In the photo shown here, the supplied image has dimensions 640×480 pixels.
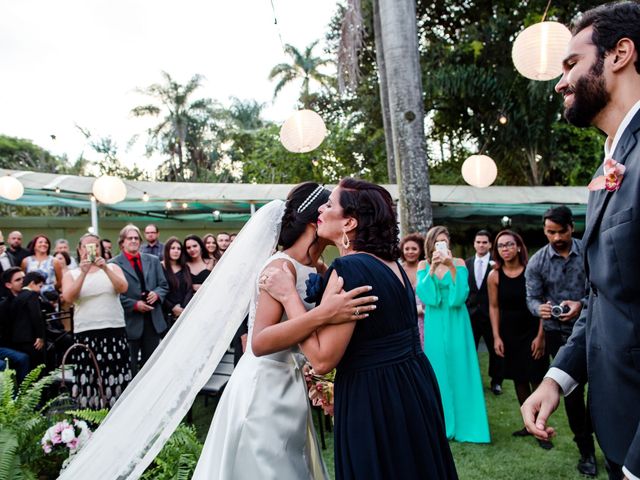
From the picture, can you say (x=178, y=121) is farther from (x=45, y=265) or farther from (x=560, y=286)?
(x=560, y=286)

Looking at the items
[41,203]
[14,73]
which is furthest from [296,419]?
[14,73]

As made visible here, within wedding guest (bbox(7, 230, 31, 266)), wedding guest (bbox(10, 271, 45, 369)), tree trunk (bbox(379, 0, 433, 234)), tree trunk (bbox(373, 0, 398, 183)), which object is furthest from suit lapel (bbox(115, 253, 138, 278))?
tree trunk (bbox(373, 0, 398, 183))

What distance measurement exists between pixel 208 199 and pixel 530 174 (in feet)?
37.5

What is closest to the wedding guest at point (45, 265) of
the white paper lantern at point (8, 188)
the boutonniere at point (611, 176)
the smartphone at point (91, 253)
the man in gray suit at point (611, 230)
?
the white paper lantern at point (8, 188)

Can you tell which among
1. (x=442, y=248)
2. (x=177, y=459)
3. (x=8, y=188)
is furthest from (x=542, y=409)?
(x=8, y=188)

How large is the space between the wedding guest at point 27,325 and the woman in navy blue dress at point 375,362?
4.71 m

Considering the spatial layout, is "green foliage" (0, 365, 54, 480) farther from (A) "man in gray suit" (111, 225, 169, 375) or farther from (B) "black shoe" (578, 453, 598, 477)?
(B) "black shoe" (578, 453, 598, 477)

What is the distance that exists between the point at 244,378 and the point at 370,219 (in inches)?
40.4

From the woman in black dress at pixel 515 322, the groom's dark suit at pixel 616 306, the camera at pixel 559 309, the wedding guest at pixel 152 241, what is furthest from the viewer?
the wedding guest at pixel 152 241

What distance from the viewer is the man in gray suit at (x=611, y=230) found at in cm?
113

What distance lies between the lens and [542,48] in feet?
17.7

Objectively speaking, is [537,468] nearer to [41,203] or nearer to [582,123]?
[582,123]

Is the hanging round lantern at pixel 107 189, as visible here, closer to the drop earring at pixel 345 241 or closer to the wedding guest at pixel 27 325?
the wedding guest at pixel 27 325

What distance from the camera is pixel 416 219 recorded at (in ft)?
20.4
